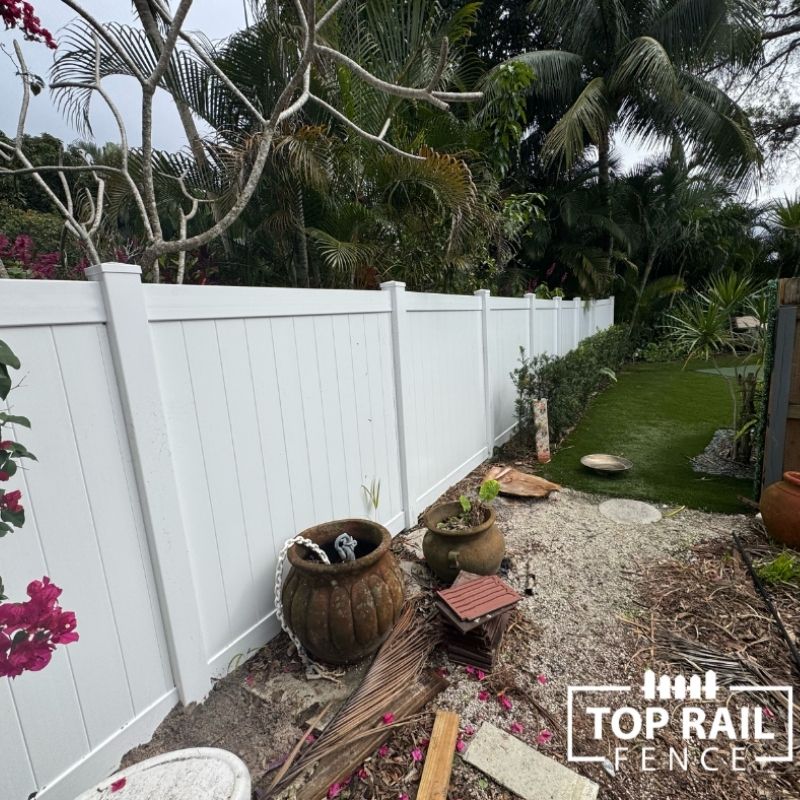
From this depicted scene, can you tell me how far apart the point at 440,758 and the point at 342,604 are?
0.64 meters

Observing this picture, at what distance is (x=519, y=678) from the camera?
1.89 m

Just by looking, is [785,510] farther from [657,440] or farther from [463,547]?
[657,440]

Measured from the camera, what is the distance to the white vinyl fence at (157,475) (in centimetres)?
132

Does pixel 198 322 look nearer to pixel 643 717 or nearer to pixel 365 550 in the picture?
pixel 365 550

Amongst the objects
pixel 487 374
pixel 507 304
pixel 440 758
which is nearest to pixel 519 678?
pixel 440 758

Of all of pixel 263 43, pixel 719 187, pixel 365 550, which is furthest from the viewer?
pixel 719 187

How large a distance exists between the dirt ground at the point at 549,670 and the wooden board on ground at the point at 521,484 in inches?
29.1

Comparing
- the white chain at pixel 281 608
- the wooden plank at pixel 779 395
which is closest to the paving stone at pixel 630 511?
the wooden plank at pixel 779 395

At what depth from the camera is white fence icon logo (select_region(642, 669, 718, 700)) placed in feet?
5.78

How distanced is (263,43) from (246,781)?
4.43m

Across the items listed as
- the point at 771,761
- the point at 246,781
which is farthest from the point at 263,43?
the point at 771,761

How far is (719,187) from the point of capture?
10992 millimetres

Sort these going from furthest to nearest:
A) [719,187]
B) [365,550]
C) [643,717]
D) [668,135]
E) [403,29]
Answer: [719,187] → [668,135] → [403,29] → [365,550] → [643,717]

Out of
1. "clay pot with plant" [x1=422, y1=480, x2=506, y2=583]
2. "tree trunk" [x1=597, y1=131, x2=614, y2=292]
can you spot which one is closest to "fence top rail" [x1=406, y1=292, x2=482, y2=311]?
"clay pot with plant" [x1=422, y1=480, x2=506, y2=583]
